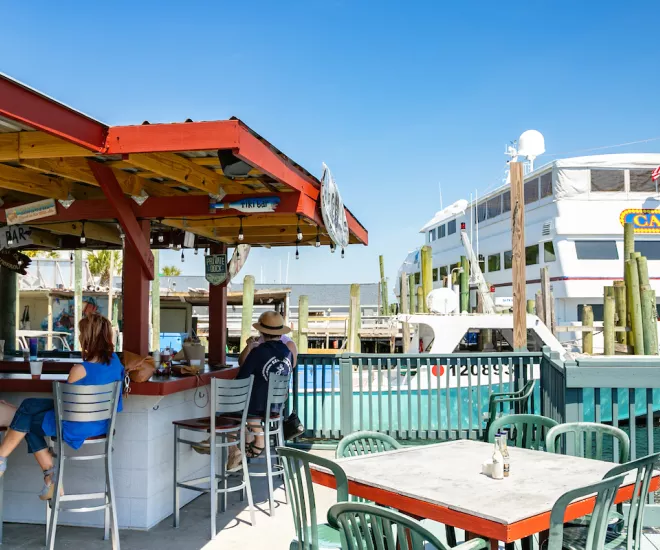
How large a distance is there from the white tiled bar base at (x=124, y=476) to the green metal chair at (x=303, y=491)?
89.8 inches

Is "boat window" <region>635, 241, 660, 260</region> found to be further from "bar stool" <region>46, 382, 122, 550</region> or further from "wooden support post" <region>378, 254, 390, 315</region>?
"bar stool" <region>46, 382, 122, 550</region>

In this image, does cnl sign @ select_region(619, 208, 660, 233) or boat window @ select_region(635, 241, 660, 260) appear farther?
boat window @ select_region(635, 241, 660, 260)

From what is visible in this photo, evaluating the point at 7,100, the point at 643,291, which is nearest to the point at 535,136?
the point at 643,291

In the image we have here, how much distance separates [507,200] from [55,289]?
18233mm

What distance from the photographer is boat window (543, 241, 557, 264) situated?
24.0 metres

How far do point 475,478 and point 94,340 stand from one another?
2.83 m

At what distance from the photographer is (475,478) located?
3.61m

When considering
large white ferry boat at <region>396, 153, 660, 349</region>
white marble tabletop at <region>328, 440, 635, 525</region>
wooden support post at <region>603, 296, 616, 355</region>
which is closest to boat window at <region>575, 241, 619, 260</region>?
large white ferry boat at <region>396, 153, 660, 349</region>

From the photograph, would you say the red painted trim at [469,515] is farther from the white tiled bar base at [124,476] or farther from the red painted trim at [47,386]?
the white tiled bar base at [124,476]

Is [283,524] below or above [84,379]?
below

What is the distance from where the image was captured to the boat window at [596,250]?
23453 millimetres

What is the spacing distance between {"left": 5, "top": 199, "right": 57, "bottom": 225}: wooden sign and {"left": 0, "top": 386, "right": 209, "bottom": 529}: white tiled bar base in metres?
1.81

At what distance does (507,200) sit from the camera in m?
28.0

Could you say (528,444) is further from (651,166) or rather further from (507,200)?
(507,200)
